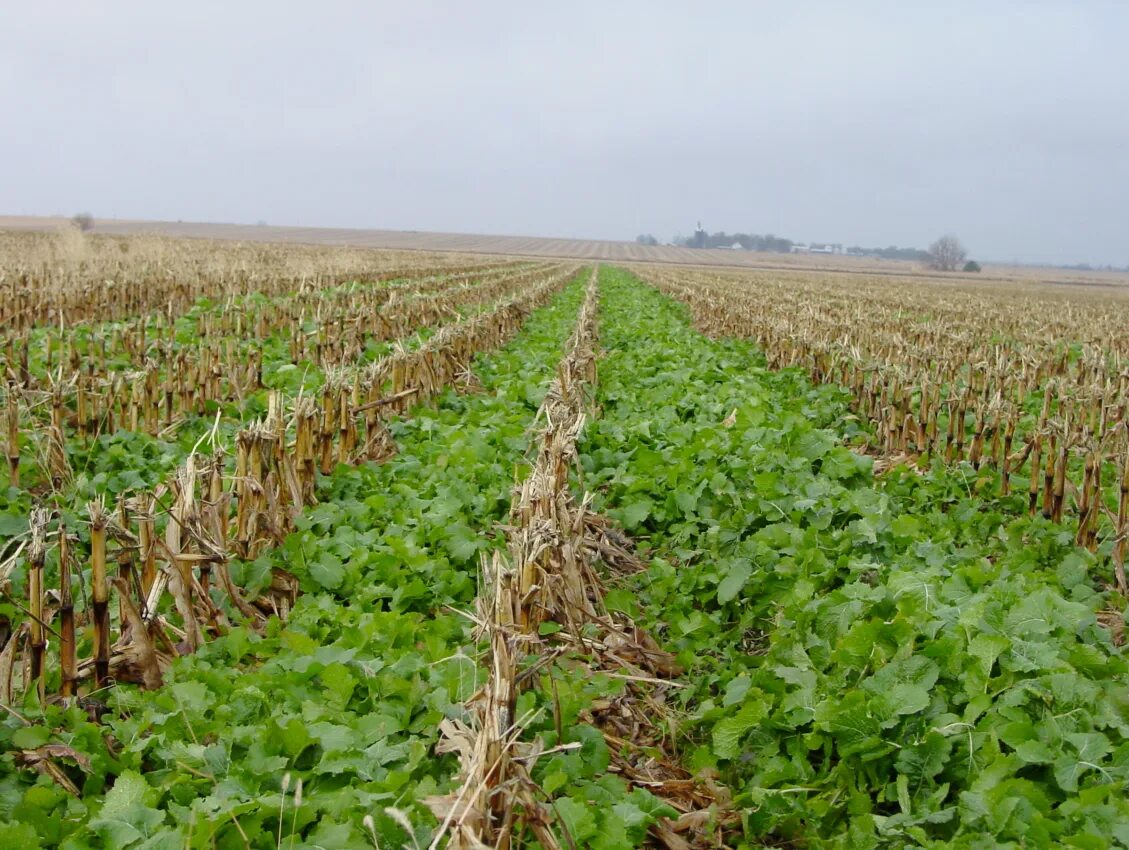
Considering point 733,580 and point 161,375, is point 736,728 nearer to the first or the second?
point 733,580

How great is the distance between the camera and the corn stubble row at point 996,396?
619cm

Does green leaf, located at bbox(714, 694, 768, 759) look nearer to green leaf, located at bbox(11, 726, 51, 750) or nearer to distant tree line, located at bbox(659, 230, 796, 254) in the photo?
green leaf, located at bbox(11, 726, 51, 750)

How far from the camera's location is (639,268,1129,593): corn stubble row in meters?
6.19

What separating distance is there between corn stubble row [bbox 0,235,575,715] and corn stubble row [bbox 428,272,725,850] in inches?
50.7

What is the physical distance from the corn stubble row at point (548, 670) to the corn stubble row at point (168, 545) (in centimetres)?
129

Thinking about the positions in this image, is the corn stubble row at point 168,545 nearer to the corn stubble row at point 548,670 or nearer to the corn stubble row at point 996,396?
the corn stubble row at point 548,670

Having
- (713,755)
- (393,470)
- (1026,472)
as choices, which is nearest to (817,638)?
(713,755)

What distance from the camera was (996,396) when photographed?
7285 mm

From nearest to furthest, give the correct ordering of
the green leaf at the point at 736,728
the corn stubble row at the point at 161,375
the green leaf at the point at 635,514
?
the green leaf at the point at 736,728
the green leaf at the point at 635,514
the corn stubble row at the point at 161,375

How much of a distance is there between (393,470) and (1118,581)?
4.73 meters

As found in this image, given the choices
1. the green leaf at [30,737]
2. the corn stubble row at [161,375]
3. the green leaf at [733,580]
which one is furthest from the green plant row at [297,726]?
the corn stubble row at [161,375]

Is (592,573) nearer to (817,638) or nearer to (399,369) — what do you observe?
(817,638)

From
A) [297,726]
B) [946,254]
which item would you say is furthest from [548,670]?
[946,254]

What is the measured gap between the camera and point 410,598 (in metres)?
4.57
